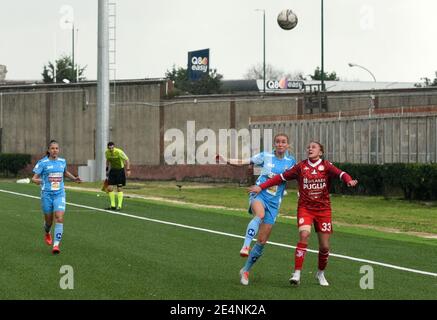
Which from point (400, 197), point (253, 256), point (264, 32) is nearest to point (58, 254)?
point (253, 256)

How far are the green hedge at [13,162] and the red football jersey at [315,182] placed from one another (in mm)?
55879

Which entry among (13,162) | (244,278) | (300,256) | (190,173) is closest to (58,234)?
(244,278)

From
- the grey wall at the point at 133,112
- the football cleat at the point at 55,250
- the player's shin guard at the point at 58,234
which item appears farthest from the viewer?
the grey wall at the point at 133,112

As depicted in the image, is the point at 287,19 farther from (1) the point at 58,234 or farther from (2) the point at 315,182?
(2) the point at 315,182

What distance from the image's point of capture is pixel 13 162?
67.4m

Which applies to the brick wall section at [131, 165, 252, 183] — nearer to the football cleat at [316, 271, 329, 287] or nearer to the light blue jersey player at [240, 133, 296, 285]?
the light blue jersey player at [240, 133, 296, 285]

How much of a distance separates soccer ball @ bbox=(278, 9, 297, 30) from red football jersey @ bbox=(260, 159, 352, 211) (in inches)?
1110

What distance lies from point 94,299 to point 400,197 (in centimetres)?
2774

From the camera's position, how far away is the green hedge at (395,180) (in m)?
35.4

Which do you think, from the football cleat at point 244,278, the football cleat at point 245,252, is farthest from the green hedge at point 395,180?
the football cleat at point 244,278

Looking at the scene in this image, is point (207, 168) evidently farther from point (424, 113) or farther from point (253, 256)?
point (253, 256)

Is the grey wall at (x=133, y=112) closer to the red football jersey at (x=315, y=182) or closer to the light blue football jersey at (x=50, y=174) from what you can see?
the light blue football jersey at (x=50, y=174)

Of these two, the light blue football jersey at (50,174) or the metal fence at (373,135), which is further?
the metal fence at (373,135)

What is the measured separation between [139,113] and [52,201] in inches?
1826
